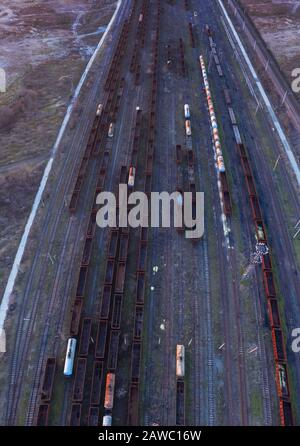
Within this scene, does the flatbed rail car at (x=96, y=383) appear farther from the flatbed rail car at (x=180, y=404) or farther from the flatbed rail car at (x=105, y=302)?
the flatbed rail car at (x=180, y=404)

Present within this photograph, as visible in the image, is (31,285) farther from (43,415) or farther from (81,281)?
(43,415)

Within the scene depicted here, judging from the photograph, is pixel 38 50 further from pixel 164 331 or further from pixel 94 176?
pixel 164 331

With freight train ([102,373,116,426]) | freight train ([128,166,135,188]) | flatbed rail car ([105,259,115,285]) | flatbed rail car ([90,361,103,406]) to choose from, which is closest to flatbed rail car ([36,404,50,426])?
flatbed rail car ([90,361,103,406])

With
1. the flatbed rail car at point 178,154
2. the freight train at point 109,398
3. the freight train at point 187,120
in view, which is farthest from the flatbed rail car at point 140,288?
the freight train at point 187,120

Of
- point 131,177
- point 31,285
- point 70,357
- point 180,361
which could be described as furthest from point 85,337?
point 131,177

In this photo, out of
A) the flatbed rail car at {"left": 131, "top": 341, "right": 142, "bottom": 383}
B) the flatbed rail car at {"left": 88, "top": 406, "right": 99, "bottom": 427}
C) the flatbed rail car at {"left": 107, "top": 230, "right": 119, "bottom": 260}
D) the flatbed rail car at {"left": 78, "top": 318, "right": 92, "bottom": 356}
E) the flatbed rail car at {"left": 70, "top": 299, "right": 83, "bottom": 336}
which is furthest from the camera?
the flatbed rail car at {"left": 107, "top": 230, "right": 119, "bottom": 260}

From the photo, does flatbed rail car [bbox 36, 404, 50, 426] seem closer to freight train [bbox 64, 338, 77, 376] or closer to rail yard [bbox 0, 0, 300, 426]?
rail yard [bbox 0, 0, 300, 426]

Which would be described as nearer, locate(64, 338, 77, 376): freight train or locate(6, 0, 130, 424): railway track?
locate(6, 0, 130, 424): railway track

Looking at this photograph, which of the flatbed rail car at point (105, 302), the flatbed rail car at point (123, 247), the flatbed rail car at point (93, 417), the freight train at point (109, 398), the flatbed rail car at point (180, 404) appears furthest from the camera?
the flatbed rail car at point (123, 247)
